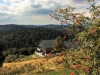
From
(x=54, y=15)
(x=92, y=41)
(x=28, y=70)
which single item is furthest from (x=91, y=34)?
(x=28, y=70)

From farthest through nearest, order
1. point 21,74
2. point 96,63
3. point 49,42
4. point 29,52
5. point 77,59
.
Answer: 1. point 29,52
2. point 49,42
3. point 21,74
4. point 77,59
5. point 96,63

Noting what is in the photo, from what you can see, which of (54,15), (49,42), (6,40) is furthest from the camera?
(6,40)

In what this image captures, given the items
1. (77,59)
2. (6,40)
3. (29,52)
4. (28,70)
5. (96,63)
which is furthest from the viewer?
(6,40)

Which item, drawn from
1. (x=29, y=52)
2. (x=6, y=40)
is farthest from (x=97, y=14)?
(x=6, y=40)

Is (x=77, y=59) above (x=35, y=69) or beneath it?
above

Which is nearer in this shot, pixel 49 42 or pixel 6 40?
pixel 49 42

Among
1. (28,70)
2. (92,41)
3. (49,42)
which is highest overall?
(92,41)

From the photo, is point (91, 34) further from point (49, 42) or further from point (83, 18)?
point (49, 42)

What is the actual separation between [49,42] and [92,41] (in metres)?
83.5

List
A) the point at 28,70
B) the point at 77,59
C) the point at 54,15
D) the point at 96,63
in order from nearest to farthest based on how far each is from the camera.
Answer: the point at 96,63, the point at 77,59, the point at 54,15, the point at 28,70

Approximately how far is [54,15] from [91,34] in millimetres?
1756

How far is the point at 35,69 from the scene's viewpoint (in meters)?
21.4

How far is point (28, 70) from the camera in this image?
69.2 ft

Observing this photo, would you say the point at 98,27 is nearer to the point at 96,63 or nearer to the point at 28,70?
the point at 96,63
